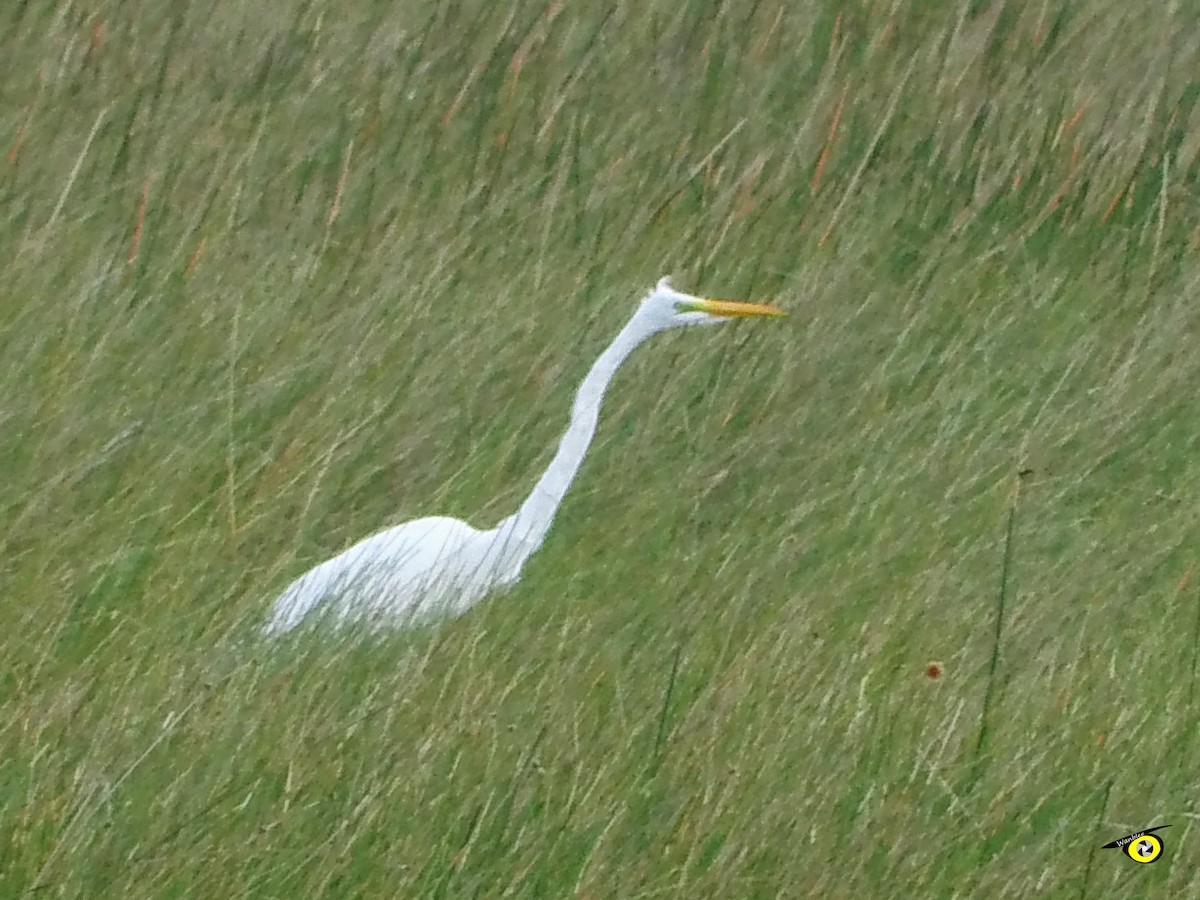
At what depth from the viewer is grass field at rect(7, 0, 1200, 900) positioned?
77.5 inches

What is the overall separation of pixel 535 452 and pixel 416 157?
0.86 metres

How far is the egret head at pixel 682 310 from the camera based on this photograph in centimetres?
296

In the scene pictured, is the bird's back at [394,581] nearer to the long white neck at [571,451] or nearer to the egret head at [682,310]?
the long white neck at [571,451]

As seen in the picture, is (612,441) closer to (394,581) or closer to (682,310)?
(682,310)

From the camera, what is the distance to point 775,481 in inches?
116

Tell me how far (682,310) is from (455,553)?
603mm

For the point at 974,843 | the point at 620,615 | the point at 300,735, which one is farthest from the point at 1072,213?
the point at 300,735

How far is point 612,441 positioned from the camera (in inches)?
121
